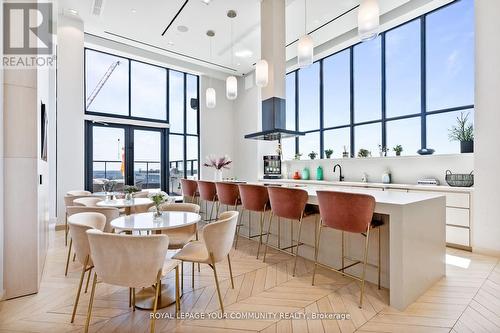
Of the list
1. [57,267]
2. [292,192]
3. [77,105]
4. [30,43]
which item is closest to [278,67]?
[292,192]

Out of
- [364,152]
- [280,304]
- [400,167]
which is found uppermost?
[364,152]

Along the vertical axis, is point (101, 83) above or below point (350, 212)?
above

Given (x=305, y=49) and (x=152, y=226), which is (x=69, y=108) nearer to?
(x=152, y=226)

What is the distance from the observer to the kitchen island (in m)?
2.05

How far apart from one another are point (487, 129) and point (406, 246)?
248 cm

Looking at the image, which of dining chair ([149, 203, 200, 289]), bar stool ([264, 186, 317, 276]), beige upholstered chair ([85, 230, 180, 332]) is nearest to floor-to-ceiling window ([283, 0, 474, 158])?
bar stool ([264, 186, 317, 276])

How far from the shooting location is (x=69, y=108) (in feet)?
15.6

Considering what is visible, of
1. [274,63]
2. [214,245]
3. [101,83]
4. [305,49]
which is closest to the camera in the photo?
[214,245]

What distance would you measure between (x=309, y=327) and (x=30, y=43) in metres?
3.46

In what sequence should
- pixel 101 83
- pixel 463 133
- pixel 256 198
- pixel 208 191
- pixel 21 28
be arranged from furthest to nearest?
pixel 101 83 < pixel 208 191 < pixel 463 133 < pixel 256 198 < pixel 21 28

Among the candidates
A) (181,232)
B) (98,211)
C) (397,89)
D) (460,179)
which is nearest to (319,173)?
(397,89)

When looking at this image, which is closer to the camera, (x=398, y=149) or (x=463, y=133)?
(x=463, y=133)

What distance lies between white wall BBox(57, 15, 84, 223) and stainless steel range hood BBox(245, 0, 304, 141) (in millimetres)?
3548

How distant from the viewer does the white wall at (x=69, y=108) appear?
15.3 feet
